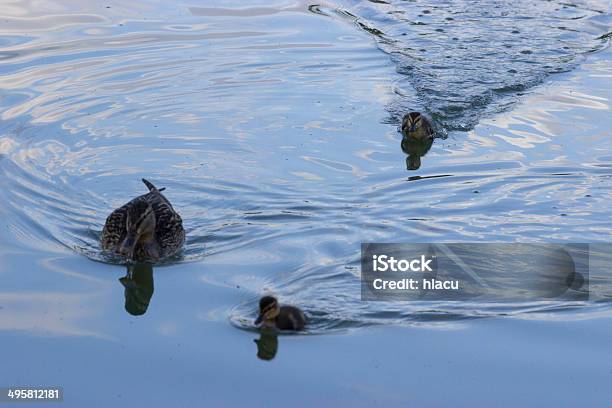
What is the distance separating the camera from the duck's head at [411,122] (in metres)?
12.7

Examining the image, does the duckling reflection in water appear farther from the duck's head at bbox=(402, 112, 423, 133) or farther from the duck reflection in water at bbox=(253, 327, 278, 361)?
the duck reflection in water at bbox=(253, 327, 278, 361)

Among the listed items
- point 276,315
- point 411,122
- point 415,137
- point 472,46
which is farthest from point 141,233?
point 472,46

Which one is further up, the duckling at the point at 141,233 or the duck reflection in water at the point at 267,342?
the duckling at the point at 141,233

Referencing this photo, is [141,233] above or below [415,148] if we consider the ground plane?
above

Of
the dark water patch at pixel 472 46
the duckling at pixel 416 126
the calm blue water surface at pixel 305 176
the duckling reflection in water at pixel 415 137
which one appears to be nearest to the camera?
the calm blue water surface at pixel 305 176

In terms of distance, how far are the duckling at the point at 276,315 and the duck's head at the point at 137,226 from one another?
1888mm

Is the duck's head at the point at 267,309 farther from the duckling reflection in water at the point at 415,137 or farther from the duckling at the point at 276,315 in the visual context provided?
the duckling reflection in water at the point at 415,137

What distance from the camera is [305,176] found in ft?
36.9

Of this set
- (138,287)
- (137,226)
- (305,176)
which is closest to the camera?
(138,287)

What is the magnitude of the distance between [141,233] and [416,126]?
4.30m

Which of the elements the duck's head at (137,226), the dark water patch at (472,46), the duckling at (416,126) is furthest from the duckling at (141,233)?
the dark water patch at (472,46)

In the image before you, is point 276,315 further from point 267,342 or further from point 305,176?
point 305,176

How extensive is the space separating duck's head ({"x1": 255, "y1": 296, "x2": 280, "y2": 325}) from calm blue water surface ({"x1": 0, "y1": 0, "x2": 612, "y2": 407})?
168mm

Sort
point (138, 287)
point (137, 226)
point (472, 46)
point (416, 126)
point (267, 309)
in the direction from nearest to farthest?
point (267, 309) → point (138, 287) → point (137, 226) → point (416, 126) → point (472, 46)
